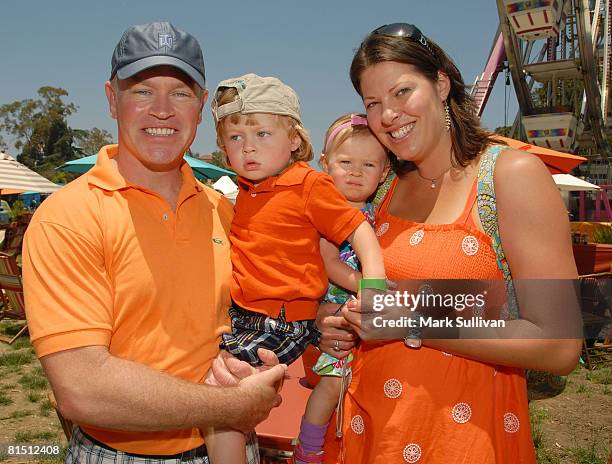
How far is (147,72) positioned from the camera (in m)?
2.09

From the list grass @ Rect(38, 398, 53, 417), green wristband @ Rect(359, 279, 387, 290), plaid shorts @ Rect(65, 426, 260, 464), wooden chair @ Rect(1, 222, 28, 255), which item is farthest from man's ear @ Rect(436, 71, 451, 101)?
wooden chair @ Rect(1, 222, 28, 255)

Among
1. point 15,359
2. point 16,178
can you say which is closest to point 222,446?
point 15,359

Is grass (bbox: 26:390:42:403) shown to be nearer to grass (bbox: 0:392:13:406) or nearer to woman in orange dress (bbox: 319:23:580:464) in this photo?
grass (bbox: 0:392:13:406)

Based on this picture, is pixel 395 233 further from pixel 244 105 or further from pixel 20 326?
pixel 20 326

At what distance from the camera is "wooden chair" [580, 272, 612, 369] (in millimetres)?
7305

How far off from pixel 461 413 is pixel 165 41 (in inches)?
67.8

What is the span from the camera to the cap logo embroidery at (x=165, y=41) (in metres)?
2.05

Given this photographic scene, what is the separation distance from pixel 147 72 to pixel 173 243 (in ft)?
2.17

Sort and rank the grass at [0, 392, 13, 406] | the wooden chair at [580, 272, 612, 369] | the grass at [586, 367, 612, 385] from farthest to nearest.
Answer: the wooden chair at [580, 272, 612, 369]
the grass at [586, 367, 612, 385]
the grass at [0, 392, 13, 406]

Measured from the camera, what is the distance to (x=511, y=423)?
1.94 m

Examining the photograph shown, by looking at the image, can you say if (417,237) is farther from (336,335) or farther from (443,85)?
(443,85)

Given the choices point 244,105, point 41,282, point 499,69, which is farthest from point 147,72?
point 499,69

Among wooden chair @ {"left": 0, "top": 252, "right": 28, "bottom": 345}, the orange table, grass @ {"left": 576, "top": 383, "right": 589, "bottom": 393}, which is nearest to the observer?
the orange table

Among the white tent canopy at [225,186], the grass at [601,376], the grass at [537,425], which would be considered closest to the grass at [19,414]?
the grass at [537,425]
